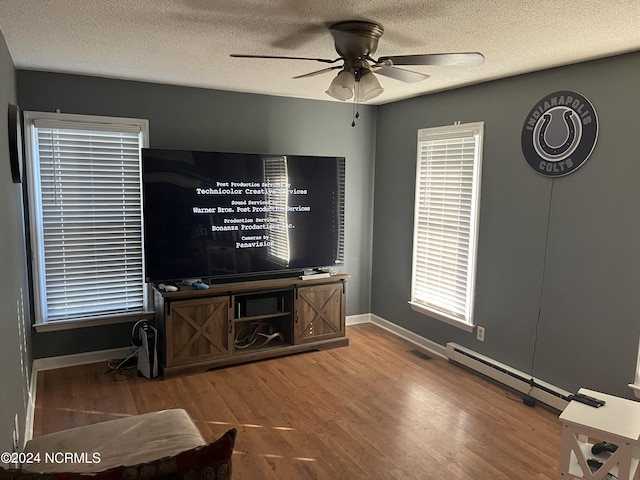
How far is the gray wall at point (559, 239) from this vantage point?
292 centimetres

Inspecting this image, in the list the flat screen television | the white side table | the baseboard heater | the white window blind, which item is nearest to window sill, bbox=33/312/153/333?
the flat screen television

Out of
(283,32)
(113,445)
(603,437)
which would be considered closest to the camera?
(113,445)

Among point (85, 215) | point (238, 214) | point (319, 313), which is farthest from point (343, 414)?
point (85, 215)

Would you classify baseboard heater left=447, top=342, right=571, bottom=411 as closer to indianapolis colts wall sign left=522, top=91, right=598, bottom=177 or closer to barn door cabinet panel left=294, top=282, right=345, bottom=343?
barn door cabinet panel left=294, top=282, right=345, bottom=343

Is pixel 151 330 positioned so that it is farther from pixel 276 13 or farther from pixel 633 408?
pixel 633 408

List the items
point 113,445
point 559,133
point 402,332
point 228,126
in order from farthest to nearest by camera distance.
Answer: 1. point 402,332
2. point 228,126
3. point 559,133
4. point 113,445

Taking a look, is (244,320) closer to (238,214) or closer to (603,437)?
(238,214)

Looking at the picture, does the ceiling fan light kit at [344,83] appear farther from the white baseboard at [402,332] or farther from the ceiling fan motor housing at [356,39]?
the white baseboard at [402,332]

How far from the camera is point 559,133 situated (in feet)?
10.6

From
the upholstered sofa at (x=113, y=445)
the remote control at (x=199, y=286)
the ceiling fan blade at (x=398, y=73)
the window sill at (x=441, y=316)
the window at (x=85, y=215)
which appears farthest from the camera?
the window sill at (x=441, y=316)

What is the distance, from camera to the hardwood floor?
2.68 metres

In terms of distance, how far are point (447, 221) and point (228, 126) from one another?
7.11 feet

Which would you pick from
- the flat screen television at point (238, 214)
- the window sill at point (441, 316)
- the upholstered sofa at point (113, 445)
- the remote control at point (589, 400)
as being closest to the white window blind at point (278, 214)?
the flat screen television at point (238, 214)

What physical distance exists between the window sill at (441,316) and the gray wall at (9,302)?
323 cm
